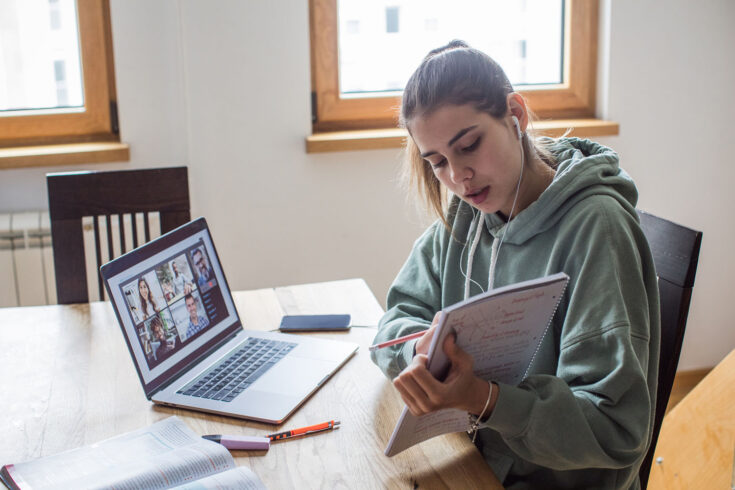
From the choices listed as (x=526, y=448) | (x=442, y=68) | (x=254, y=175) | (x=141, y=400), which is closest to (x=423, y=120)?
(x=442, y=68)

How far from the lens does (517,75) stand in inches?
108

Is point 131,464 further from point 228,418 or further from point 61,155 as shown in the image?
point 61,155

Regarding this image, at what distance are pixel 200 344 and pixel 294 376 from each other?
0.19m

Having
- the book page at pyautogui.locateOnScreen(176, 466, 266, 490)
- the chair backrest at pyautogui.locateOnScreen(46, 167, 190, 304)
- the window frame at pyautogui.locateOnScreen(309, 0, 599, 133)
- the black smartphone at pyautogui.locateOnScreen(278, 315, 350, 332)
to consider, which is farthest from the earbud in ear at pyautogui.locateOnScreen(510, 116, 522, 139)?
the window frame at pyautogui.locateOnScreen(309, 0, 599, 133)

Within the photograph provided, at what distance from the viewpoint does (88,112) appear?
2473 millimetres

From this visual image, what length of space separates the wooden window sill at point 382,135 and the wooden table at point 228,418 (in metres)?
0.89

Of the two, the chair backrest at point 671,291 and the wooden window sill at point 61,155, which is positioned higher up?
the wooden window sill at point 61,155

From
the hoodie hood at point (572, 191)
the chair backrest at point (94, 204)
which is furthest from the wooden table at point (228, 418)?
the hoodie hood at point (572, 191)

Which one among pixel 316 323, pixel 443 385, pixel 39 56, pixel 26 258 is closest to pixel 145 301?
pixel 316 323

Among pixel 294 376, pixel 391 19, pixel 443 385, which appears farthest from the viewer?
pixel 391 19

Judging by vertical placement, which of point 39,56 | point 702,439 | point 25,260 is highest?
point 39,56

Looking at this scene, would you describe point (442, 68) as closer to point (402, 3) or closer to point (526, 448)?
point (526, 448)

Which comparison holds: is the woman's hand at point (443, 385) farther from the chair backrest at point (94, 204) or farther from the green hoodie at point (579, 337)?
the chair backrest at point (94, 204)

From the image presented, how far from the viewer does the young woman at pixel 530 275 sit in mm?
960
